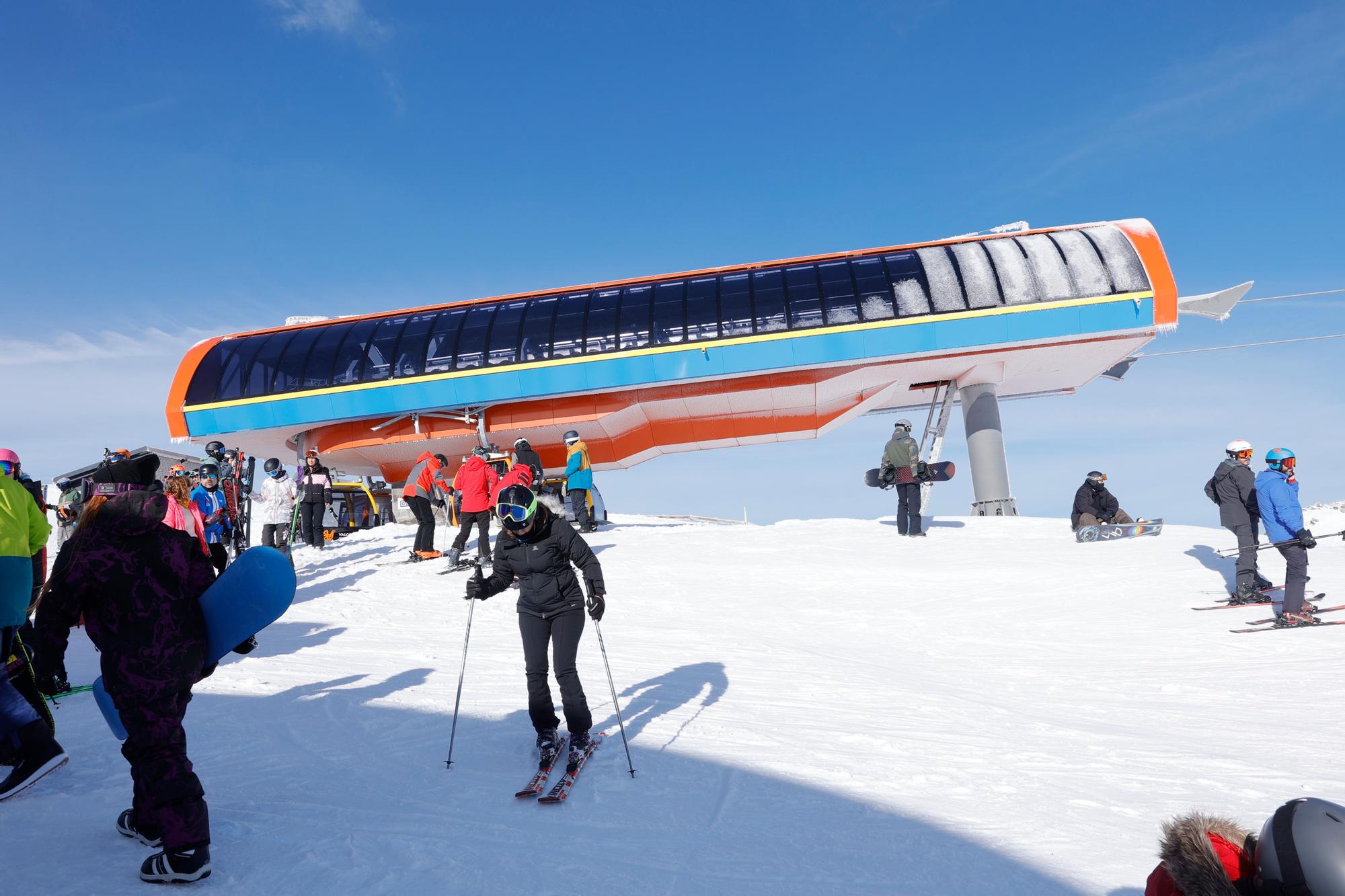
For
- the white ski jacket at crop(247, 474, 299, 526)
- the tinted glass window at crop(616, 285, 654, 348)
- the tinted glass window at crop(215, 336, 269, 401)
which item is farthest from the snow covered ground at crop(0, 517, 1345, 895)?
the tinted glass window at crop(215, 336, 269, 401)

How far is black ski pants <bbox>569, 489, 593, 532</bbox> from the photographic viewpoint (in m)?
14.8

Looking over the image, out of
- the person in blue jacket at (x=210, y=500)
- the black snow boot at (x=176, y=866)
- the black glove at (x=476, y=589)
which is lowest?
the black snow boot at (x=176, y=866)

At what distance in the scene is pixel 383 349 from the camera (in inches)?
823

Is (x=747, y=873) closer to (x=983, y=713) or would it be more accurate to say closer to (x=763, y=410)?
(x=983, y=713)

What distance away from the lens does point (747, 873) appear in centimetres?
366

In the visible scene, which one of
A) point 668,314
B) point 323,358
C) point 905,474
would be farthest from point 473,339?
point 905,474

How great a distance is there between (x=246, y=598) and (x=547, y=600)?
72.4 inches

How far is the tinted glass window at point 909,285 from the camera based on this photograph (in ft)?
61.8

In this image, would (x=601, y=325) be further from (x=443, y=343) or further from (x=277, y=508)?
(x=277, y=508)

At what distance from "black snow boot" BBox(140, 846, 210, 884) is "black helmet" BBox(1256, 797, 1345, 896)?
360 cm

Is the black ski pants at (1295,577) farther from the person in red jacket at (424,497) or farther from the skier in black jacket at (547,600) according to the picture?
the person in red jacket at (424,497)

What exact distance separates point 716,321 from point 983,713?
14.2 metres

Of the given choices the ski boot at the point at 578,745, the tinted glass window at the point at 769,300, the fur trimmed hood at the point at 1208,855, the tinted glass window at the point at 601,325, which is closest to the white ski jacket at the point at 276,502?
the tinted glass window at the point at 601,325

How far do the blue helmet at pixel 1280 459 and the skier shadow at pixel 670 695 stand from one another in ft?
20.1
